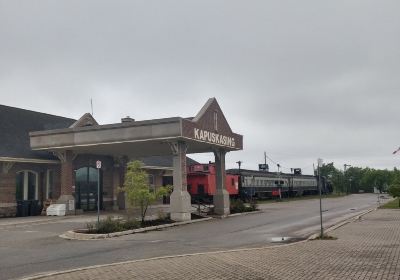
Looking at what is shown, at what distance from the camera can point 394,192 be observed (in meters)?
40.9

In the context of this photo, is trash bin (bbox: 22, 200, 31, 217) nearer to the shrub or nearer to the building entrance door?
the building entrance door

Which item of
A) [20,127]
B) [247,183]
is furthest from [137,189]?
[247,183]

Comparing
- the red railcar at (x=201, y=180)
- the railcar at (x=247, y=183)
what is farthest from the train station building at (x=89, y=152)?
the red railcar at (x=201, y=180)

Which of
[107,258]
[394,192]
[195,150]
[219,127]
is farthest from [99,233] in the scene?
[394,192]

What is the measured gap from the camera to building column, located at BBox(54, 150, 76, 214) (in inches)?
1228

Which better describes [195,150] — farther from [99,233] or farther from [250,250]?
[250,250]

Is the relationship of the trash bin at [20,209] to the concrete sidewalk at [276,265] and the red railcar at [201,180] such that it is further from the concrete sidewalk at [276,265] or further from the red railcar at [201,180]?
the concrete sidewalk at [276,265]

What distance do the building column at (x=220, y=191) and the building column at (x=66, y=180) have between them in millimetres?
9434

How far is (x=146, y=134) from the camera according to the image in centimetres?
2705

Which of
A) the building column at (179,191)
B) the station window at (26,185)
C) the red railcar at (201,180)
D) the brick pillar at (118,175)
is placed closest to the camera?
the building column at (179,191)

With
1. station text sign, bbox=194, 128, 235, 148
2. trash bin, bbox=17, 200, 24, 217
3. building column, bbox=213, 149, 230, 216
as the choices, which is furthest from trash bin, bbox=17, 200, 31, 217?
station text sign, bbox=194, 128, 235, 148

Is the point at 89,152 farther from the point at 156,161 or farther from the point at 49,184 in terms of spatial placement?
the point at 156,161

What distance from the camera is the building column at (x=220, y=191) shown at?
105ft

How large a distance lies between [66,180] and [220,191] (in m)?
10.1
